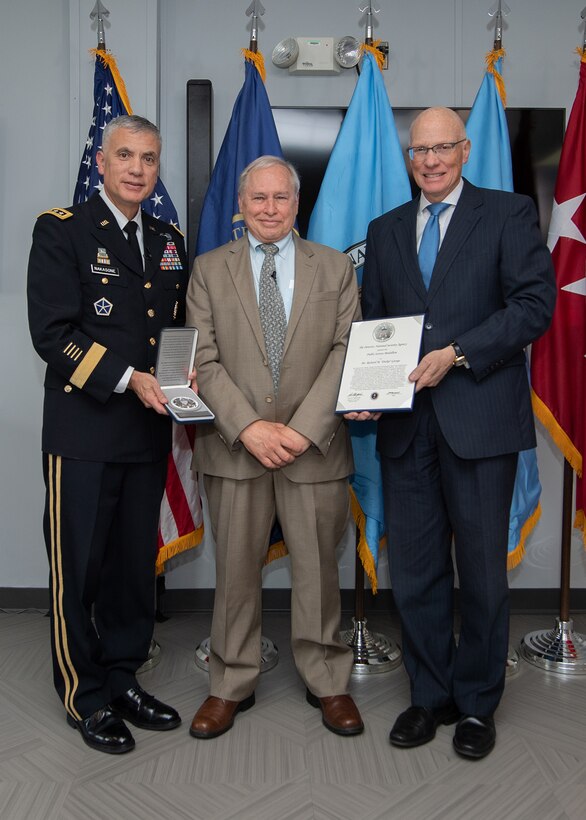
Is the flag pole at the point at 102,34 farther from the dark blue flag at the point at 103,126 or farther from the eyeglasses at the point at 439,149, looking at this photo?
the eyeglasses at the point at 439,149

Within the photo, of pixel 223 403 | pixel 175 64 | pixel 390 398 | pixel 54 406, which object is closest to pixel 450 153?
pixel 390 398

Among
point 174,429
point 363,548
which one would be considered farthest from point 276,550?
point 174,429

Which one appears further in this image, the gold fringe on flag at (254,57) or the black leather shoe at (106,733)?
the gold fringe on flag at (254,57)

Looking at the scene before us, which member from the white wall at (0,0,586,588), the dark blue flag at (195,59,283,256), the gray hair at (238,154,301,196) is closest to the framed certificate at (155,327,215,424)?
the gray hair at (238,154,301,196)

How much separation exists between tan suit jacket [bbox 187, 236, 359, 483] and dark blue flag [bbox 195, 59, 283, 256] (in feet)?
1.98

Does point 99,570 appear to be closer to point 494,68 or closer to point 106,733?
point 106,733

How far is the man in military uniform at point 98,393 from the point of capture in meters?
2.12

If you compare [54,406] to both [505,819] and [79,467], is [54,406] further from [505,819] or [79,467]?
[505,819]

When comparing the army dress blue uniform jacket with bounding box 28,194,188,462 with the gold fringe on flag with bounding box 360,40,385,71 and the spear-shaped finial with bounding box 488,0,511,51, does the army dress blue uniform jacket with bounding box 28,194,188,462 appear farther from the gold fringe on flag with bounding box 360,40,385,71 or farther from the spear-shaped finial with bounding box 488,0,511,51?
the spear-shaped finial with bounding box 488,0,511,51

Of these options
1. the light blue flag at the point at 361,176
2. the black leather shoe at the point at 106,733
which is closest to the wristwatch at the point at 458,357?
the light blue flag at the point at 361,176

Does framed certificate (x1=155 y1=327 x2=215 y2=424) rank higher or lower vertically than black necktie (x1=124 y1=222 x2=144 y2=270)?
lower

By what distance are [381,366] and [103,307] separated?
858 millimetres

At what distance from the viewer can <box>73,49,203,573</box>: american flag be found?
2871mm

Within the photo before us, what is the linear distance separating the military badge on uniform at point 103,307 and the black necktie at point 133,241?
6.7 inches
